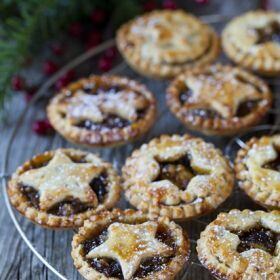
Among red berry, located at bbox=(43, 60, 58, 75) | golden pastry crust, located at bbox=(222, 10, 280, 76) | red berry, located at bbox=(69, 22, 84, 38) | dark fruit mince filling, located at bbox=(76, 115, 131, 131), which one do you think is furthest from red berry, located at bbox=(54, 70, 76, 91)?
golden pastry crust, located at bbox=(222, 10, 280, 76)

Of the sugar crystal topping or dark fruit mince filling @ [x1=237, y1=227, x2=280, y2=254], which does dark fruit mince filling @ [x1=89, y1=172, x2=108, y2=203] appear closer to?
the sugar crystal topping

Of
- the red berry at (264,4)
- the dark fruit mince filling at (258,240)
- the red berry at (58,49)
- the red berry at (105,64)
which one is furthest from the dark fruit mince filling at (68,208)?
the red berry at (264,4)

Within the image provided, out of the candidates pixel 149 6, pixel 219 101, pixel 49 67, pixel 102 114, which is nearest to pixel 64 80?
pixel 49 67

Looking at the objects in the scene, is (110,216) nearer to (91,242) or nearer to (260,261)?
(91,242)

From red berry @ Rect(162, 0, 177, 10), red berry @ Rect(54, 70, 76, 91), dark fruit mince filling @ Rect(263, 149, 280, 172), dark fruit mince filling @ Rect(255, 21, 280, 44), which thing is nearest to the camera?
dark fruit mince filling @ Rect(263, 149, 280, 172)

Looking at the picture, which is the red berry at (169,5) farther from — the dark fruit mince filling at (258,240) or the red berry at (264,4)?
the dark fruit mince filling at (258,240)

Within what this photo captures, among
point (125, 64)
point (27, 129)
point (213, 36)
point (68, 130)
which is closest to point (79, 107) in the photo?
point (68, 130)
